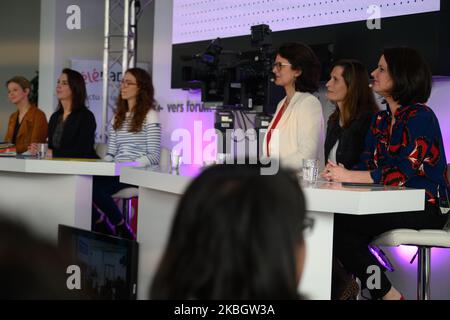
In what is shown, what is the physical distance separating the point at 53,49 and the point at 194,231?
295 inches

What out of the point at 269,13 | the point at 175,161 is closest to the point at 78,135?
the point at 175,161

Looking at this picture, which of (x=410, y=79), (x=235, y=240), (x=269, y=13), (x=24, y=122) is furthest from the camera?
(x=269, y=13)

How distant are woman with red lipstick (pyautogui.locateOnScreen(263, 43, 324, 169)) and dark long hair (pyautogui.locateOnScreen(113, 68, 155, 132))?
3.16 ft

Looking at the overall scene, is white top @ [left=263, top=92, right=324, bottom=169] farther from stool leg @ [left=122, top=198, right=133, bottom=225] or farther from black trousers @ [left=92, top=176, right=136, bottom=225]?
stool leg @ [left=122, top=198, right=133, bottom=225]

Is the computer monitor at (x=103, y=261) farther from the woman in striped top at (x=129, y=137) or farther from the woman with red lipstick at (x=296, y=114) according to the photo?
the woman in striped top at (x=129, y=137)

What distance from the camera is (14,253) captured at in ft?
2.55

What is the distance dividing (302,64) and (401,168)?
103 centimetres

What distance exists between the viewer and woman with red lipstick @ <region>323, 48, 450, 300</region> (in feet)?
9.50

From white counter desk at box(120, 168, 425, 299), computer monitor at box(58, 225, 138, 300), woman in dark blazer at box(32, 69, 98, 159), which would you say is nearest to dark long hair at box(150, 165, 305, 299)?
white counter desk at box(120, 168, 425, 299)

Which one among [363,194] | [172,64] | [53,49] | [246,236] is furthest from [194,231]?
[53,49]

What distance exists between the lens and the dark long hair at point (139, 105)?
175 inches

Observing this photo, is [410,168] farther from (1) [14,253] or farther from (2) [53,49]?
(2) [53,49]

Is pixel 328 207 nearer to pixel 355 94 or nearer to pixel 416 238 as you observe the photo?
pixel 416 238

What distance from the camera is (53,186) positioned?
13.9ft
